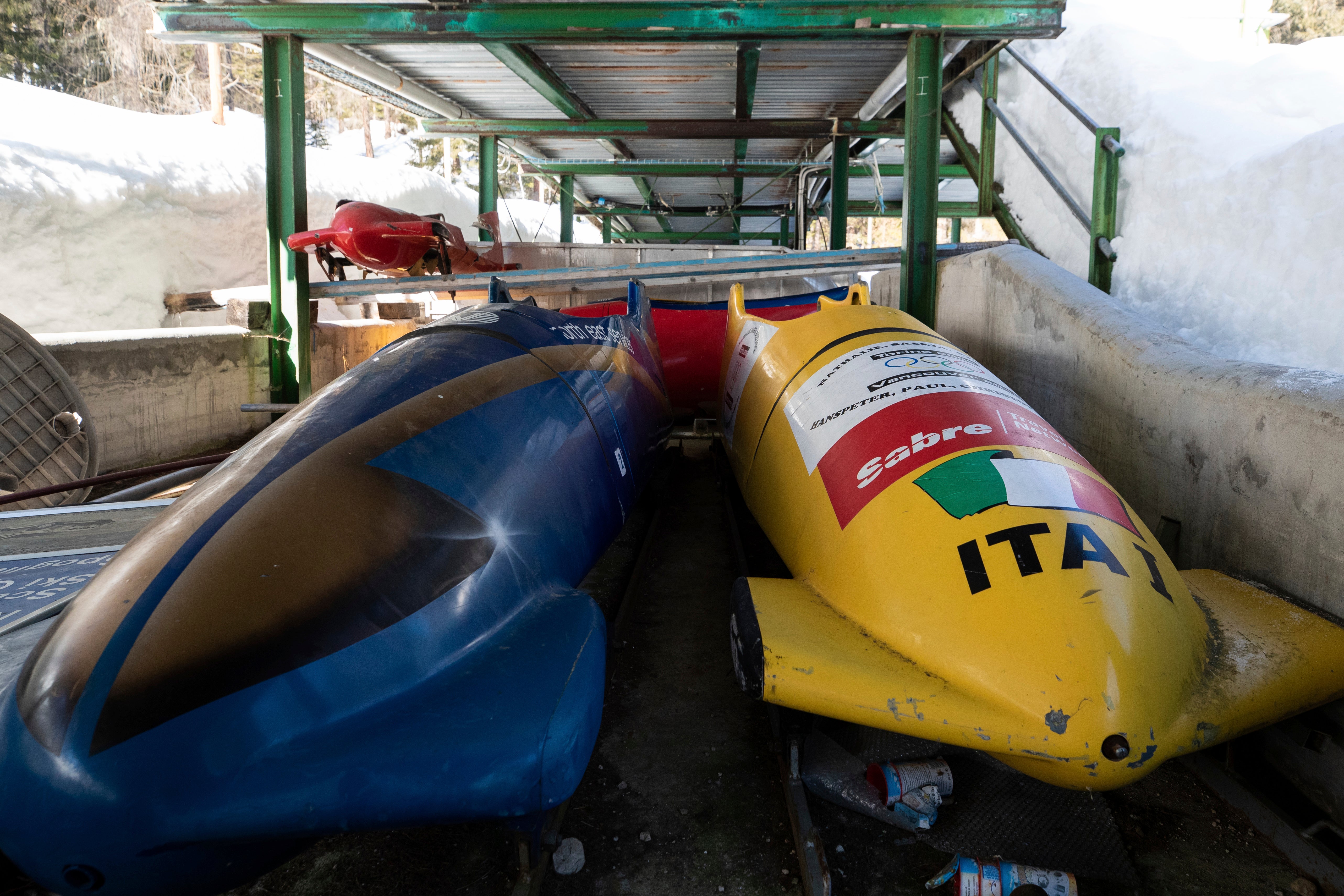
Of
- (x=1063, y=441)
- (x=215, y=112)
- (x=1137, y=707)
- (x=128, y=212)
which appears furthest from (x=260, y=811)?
(x=215, y=112)

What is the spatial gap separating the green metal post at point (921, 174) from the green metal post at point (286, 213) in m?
4.17

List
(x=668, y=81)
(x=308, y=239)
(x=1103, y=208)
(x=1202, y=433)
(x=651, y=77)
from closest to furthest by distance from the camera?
(x=1202, y=433) < (x=1103, y=208) < (x=308, y=239) < (x=651, y=77) < (x=668, y=81)

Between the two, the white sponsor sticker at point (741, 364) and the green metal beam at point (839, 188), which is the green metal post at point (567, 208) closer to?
the green metal beam at point (839, 188)

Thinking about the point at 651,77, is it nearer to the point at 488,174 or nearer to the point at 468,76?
the point at 468,76

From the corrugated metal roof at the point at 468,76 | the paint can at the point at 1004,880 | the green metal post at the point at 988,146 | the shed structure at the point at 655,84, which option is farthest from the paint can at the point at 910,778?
the green metal post at the point at 988,146

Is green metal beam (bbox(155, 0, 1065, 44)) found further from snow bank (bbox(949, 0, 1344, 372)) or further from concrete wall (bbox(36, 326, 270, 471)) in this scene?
concrete wall (bbox(36, 326, 270, 471))

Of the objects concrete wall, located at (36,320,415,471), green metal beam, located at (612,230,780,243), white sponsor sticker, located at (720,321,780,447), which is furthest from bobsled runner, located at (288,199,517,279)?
green metal beam, located at (612,230,780,243)

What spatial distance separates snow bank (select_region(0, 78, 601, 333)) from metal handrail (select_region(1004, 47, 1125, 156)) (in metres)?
5.98

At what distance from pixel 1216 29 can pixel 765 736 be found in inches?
650

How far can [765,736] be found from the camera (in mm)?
2152

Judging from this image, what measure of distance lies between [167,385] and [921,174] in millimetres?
5247

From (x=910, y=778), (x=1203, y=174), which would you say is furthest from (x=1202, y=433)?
(x=1203, y=174)

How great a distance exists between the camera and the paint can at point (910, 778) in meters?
1.69

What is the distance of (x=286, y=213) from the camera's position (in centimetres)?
546
